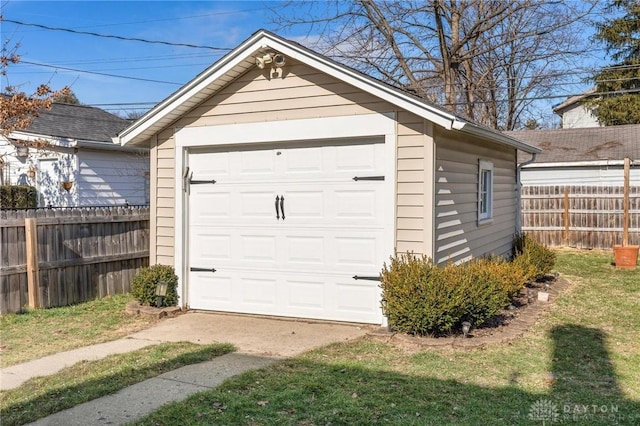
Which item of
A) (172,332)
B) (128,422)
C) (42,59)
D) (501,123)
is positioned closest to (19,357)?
(172,332)

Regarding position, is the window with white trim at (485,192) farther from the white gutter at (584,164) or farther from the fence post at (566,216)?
the white gutter at (584,164)

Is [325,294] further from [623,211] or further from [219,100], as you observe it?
[623,211]

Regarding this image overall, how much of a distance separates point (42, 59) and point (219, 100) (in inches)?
492

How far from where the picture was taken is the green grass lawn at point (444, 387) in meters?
3.91

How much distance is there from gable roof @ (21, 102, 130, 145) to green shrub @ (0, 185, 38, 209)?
134cm

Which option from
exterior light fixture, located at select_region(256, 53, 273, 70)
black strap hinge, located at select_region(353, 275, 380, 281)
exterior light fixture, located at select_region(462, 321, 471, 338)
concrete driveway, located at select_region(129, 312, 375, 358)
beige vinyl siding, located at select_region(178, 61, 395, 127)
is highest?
exterior light fixture, located at select_region(256, 53, 273, 70)

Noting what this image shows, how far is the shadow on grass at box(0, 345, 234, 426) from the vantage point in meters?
4.01

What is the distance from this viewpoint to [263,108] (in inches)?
290

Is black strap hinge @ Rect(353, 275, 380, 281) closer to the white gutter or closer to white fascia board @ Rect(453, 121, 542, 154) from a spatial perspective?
white fascia board @ Rect(453, 121, 542, 154)

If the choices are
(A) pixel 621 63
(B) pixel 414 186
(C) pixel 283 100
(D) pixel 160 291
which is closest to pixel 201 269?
(D) pixel 160 291

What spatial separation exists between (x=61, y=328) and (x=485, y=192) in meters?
7.02

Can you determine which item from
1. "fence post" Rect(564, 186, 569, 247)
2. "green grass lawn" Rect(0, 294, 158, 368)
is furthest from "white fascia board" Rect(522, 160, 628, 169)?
"green grass lawn" Rect(0, 294, 158, 368)

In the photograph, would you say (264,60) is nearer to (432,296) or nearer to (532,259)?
(432,296)

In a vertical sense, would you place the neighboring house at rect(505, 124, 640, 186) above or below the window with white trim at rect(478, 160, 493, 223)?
above
